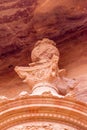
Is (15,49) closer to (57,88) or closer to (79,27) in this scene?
(79,27)

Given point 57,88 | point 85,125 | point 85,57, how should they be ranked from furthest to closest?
point 85,57 < point 57,88 < point 85,125

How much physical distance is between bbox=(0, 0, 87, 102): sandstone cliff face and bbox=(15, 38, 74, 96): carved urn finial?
0.52 metres

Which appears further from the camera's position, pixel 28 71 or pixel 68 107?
pixel 28 71

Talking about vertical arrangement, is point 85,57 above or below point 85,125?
above

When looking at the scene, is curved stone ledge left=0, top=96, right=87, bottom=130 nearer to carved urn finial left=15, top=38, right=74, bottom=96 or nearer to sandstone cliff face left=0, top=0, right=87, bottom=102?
carved urn finial left=15, top=38, right=74, bottom=96

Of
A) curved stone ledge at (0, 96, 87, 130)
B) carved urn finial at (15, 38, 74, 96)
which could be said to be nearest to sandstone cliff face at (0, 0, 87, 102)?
carved urn finial at (15, 38, 74, 96)

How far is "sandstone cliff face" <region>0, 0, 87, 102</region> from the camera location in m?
8.03

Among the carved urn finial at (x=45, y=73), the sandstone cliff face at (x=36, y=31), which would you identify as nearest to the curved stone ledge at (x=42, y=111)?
the carved urn finial at (x=45, y=73)

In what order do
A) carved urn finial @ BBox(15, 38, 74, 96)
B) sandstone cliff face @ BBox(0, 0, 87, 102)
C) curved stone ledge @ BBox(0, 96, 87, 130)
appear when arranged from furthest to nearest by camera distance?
sandstone cliff face @ BBox(0, 0, 87, 102) < carved urn finial @ BBox(15, 38, 74, 96) < curved stone ledge @ BBox(0, 96, 87, 130)

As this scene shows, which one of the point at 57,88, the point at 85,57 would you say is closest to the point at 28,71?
the point at 57,88

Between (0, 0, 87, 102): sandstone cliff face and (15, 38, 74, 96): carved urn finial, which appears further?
(0, 0, 87, 102): sandstone cliff face

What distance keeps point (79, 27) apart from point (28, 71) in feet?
5.27

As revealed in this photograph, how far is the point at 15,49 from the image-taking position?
8.38m

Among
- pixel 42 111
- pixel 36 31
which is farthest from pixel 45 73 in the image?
pixel 36 31
